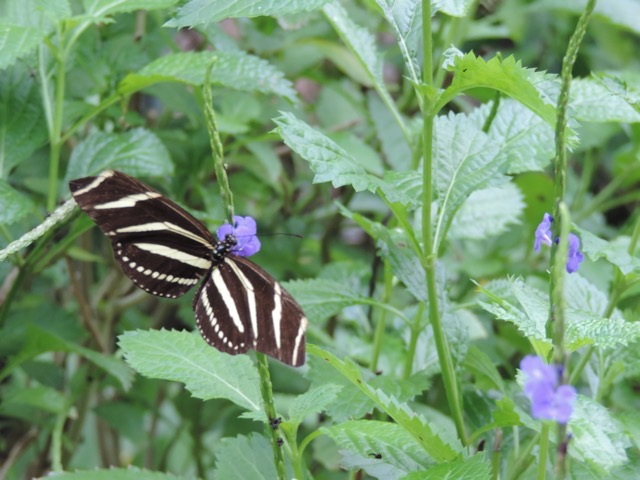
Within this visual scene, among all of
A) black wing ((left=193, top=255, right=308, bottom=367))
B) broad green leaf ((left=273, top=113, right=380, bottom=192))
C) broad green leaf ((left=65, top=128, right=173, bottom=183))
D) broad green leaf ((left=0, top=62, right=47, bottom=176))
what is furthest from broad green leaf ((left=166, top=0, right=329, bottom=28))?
broad green leaf ((left=0, top=62, right=47, bottom=176))

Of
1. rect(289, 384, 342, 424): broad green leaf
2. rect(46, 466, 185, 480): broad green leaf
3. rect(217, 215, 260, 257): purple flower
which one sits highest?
rect(217, 215, 260, 257): purple flower

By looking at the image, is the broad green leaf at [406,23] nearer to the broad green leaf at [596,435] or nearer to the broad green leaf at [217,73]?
the broad green leaf at [217,73]

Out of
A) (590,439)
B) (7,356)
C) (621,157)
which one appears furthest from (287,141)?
(621,157)

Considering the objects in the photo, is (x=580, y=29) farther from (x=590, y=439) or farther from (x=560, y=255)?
(x=590, y=439)

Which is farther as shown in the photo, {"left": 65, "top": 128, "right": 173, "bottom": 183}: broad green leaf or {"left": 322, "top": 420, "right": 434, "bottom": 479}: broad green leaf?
{"left": 65, "top": 128, "right": 173, "bottom": 183}: broad green leaf

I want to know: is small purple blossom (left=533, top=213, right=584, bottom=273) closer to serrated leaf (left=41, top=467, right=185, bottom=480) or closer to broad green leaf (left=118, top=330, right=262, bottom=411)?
broad green leaf (left=118, top=330, right=262, bottom=411)

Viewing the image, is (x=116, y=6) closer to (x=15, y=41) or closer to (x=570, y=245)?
(x=15, y=41)

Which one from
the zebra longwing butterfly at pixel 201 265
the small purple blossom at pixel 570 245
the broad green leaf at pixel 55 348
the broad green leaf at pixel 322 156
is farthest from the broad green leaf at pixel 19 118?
the small purple blossom at pixel 570 245

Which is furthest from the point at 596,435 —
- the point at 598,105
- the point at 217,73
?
the point at 217,73
